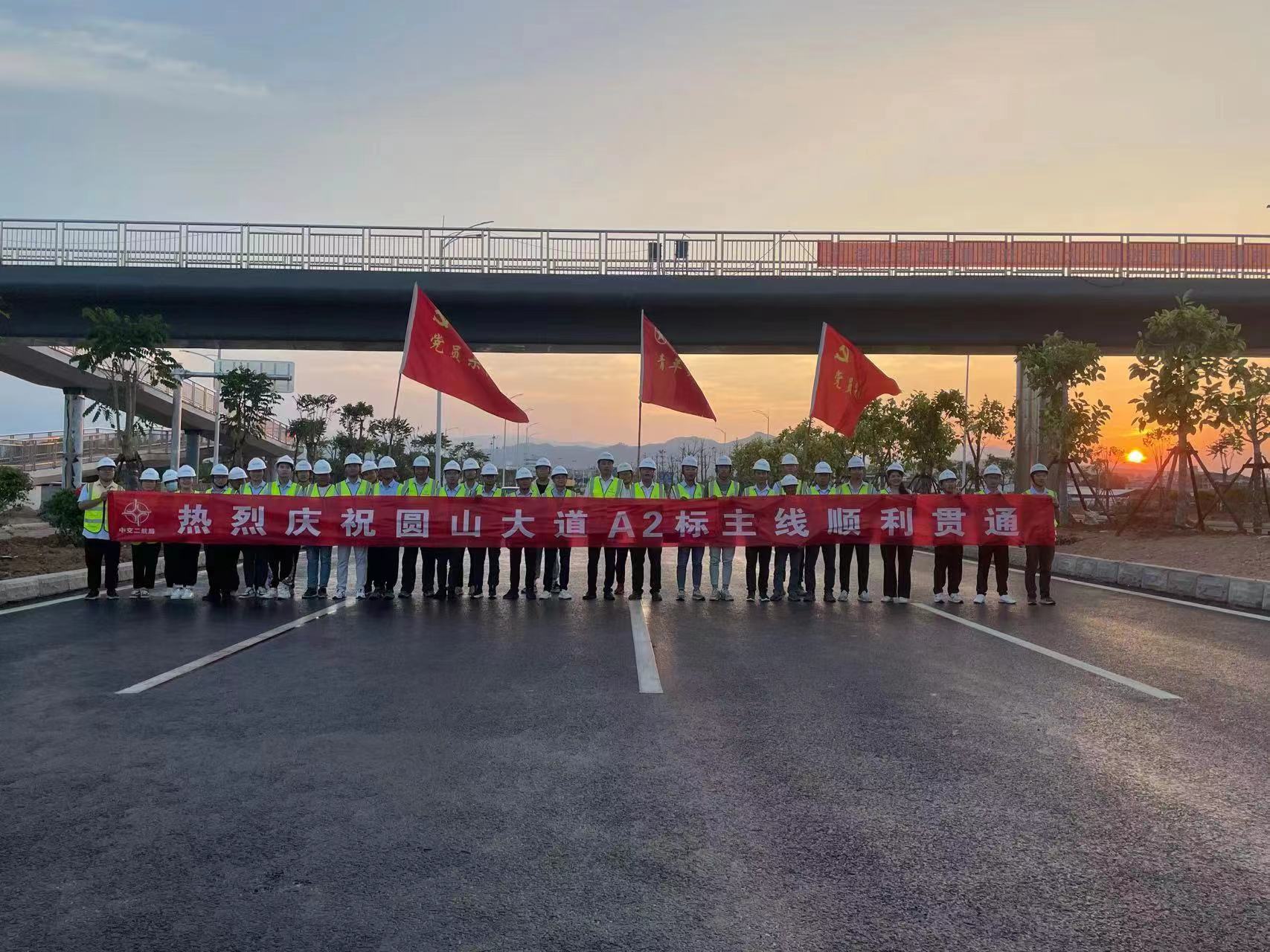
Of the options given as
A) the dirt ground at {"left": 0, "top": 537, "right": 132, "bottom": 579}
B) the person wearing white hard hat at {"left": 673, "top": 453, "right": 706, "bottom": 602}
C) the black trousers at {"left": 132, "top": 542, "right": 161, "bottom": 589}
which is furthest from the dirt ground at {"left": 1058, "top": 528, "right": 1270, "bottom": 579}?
the dirt ground at {"left": 0, "top": 537, "right": 132, "bottom": 579}

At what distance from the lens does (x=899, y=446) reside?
4009 cm

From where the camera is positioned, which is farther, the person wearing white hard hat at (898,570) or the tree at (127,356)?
the tree at (127,356)

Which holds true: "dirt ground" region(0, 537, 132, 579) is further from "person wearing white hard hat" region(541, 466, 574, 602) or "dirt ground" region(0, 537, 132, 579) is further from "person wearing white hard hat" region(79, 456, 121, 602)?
"person wearing white hard hat" region(541, 466, 574, 602)

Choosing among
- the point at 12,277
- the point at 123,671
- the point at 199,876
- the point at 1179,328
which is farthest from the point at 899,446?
the point at 199,876

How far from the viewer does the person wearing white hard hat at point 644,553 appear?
1300 cm

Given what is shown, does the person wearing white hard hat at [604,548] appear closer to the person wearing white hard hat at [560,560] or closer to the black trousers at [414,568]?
the person wearing white hard hat at [560,560]

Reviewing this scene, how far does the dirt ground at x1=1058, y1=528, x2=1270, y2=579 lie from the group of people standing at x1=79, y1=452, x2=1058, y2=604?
389 centimetres

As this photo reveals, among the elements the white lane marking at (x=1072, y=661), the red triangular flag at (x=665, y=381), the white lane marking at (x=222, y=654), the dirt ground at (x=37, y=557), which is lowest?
the white lane marking at (x=222, y=654)

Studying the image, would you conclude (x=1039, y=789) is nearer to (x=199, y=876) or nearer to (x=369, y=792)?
(x=369, y=792)

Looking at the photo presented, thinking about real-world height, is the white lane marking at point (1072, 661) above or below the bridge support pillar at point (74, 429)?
below

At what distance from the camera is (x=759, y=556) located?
1322 cm

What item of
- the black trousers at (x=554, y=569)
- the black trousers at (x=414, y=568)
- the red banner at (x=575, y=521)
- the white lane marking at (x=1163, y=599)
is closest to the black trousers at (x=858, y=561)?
the red banner at (x=575, y=521)

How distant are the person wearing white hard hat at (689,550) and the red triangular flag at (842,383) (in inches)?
138

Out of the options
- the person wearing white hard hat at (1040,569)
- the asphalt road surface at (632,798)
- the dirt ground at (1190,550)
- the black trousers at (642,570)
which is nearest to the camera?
the asphalt road surface at (632,798)
